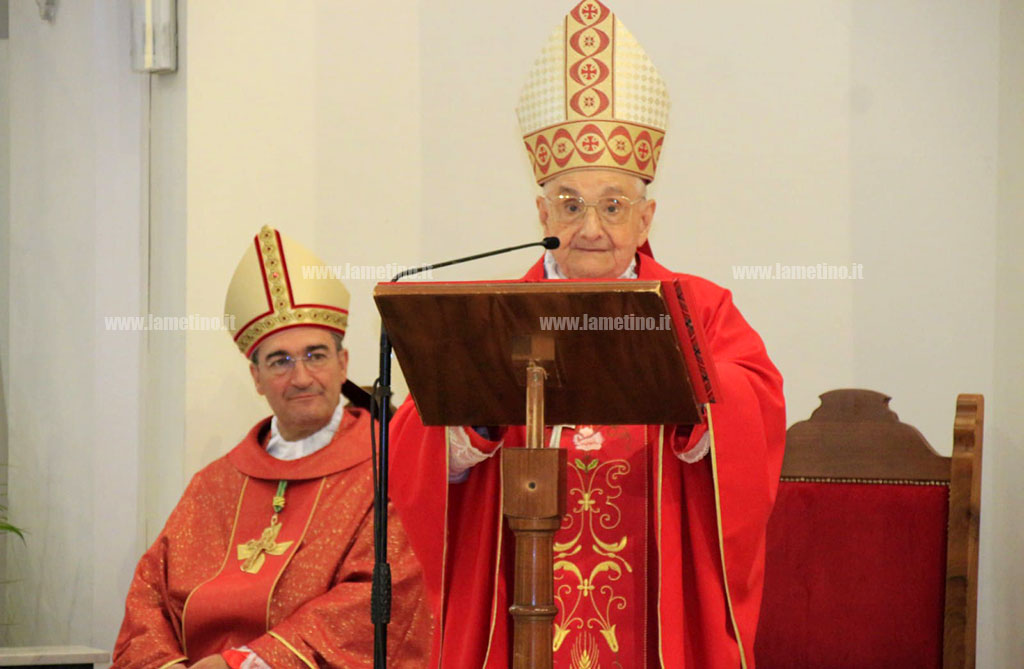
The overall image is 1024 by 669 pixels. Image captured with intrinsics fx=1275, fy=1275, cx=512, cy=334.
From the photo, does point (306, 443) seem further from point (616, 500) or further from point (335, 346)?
point (616, 500)

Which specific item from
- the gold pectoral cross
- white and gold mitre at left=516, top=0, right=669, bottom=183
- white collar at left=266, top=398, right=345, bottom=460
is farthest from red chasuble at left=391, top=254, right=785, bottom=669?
white collar at left=266, top=398, right=345, bottom=460

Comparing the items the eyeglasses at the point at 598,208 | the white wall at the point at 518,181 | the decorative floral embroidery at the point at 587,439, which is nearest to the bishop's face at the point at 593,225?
the eyeglasses at the point at 598,208

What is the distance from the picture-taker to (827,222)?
4.64m

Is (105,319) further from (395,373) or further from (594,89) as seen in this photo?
(594,89)

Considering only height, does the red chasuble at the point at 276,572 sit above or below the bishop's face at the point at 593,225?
below

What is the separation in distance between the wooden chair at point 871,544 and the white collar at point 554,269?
97 cm

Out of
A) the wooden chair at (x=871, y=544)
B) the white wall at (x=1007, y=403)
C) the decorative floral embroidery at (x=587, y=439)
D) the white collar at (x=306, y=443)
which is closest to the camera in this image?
the decorative floral embroidery at (x=587, y=439)

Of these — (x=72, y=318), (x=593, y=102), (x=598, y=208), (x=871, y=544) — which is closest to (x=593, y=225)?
(x=598, y=208)

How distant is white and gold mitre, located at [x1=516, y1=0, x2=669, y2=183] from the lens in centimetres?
347

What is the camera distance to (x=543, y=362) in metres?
2.34

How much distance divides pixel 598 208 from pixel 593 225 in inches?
2.5

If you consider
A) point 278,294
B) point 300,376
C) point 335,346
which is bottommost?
point 300,376

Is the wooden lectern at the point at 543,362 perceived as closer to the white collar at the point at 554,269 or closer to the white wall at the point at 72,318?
the white collar at the point at 554,269

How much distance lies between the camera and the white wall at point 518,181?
4.47 metres
